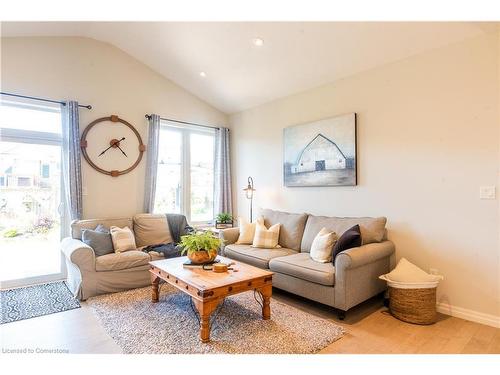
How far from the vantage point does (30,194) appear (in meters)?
3.77

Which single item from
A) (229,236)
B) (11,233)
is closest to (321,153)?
(229,236)

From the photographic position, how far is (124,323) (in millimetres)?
2596

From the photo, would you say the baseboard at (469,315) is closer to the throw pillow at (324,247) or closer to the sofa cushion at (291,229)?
the throw pillow at (324,247)

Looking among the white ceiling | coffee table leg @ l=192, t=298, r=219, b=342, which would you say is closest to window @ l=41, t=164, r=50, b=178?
the white ceiling

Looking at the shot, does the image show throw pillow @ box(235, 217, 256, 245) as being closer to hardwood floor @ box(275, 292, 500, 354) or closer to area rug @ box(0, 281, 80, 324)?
hardwood floor @ box(275, 292, 500, 354)

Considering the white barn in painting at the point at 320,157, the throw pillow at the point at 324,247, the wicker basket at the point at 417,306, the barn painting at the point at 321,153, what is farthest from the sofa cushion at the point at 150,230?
the wicker basket at the point at 417,306

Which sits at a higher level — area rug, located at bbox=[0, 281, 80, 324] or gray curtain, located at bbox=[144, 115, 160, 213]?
gray curtain, located at bbox=[144, 115, 160, 213]

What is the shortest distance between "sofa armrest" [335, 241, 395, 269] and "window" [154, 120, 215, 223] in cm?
309

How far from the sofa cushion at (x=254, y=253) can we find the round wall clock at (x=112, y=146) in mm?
1984

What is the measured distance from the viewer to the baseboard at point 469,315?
104 inches

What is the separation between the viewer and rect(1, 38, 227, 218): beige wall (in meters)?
3.65

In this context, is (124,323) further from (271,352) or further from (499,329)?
(499,329)
